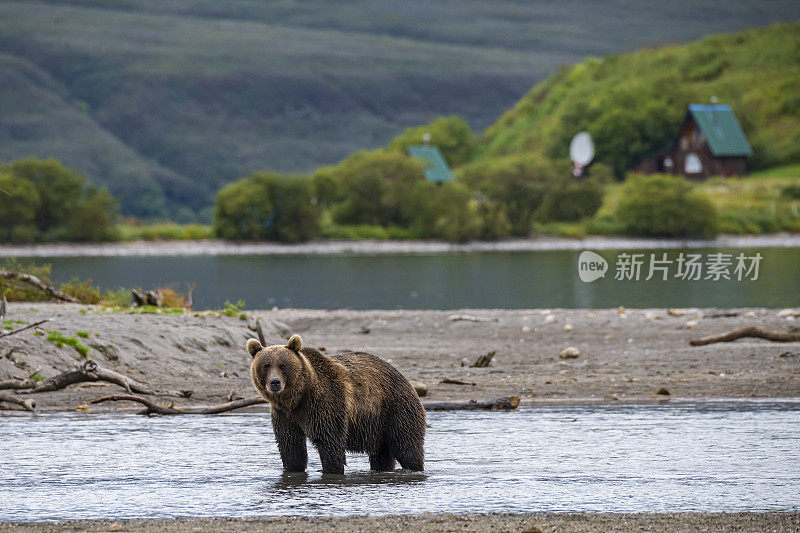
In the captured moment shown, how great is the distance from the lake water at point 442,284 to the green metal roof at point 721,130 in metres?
55.6

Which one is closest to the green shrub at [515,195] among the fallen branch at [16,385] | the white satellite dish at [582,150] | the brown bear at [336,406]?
the white satellite dish at [582,150]

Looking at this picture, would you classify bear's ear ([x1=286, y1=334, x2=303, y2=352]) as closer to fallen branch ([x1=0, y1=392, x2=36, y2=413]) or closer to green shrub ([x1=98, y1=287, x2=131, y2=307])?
fallen branch ([x1=0, y1=392, x2=36, y2=413])

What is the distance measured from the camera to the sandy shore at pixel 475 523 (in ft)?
30.1

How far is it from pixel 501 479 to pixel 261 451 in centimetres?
320

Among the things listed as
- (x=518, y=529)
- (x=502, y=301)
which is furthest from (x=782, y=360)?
(x=502, y=301)

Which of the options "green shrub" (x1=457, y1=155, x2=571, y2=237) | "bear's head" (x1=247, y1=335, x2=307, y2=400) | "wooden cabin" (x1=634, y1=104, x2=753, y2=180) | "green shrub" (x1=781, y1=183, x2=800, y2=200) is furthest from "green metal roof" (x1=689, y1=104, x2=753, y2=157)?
"bear's head" (x1=247, y1=335, x2=307, y2=400)

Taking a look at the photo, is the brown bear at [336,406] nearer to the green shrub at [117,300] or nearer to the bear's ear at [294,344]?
the bear's ear at [294,344]

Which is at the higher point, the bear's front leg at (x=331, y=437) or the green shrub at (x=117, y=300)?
the bear's front leg at (x=331, y=437)

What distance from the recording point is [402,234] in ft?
355

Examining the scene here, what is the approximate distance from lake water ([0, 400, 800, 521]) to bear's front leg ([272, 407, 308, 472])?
170mm

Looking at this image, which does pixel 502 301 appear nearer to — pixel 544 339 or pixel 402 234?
pixel 544 339

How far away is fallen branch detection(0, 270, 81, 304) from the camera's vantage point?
23164mm

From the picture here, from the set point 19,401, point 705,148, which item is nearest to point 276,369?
point 19,401

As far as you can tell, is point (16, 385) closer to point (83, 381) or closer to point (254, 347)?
point (83, 381)
